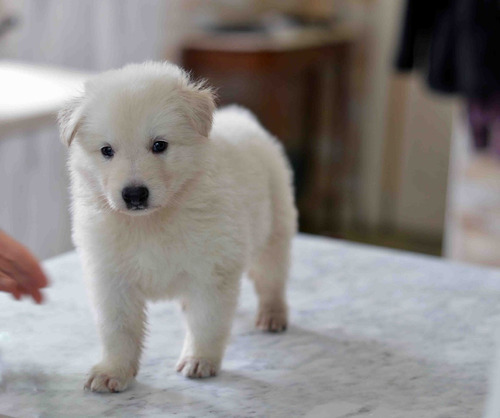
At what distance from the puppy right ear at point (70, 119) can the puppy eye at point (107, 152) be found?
47 mm

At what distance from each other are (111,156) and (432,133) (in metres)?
3.12

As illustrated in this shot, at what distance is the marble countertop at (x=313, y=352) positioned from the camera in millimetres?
1074

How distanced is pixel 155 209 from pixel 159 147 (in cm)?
8

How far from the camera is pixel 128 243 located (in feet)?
3.49

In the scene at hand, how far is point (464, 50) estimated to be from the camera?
250 cm

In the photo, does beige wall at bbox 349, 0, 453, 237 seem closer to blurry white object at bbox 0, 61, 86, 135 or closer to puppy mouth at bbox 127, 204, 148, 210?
blurry white object at bbox 0, 61, 86, 135

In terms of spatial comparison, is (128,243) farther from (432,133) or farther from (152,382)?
(432,133)

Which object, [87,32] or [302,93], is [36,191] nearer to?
[87,32]

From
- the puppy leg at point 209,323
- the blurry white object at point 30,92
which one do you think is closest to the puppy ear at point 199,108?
the puppy leg at point 209,323

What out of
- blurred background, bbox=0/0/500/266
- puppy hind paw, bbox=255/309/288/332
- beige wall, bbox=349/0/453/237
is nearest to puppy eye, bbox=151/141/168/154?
puppy hind paw, bbox=255/309/288/332

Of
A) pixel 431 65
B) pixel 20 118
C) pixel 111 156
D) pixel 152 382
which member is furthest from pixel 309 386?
pixel 431 65

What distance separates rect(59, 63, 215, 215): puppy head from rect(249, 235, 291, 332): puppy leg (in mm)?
296

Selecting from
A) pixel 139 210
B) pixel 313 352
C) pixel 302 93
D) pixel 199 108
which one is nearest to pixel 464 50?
pixel 302 93

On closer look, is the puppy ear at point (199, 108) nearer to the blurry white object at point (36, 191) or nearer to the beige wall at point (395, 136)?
the blurry white object at point (36, 191)
